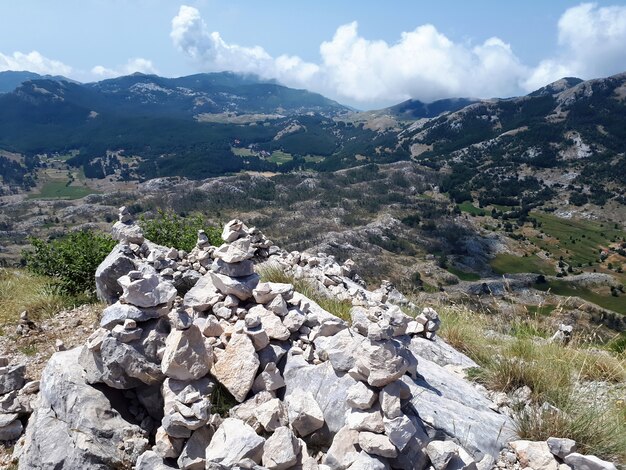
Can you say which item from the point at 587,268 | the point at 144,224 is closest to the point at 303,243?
the point at 587,268

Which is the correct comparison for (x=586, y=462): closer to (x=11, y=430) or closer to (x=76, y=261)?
(x=11, y=430)

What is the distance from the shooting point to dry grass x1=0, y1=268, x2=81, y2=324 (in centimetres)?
1247

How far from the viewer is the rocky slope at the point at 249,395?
5.85m

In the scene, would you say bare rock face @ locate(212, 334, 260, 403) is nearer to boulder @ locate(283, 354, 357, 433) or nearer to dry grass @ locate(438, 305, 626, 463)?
boulder @ locate(283, 354, 357, 433)

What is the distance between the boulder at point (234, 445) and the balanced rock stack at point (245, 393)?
0.02 metres

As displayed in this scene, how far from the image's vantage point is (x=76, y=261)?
14047mm

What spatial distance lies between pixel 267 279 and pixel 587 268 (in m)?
213

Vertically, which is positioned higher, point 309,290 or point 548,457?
point 309,290

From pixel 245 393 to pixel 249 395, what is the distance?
0.18 meters

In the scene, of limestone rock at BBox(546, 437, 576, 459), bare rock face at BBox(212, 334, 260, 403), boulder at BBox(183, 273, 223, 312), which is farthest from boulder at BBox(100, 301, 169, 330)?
limestone rock at BBox(546, 437, 576, 459)

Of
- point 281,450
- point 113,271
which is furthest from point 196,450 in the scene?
point 113,271

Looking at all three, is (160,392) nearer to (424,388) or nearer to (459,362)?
(424,388)

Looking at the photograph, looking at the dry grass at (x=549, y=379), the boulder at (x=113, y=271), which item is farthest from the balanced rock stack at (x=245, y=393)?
the boulder at (x=113, y=271)

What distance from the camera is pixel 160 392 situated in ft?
24.3
